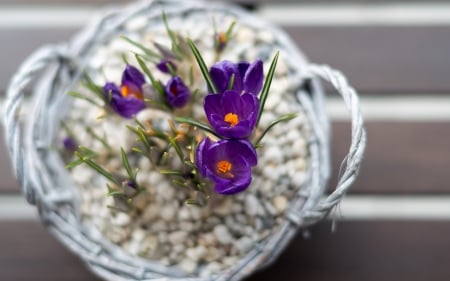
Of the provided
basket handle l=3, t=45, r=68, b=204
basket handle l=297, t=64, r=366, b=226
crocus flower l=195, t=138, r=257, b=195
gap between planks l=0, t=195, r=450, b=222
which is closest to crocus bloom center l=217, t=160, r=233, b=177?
crocus flower l=195, t=138, r=257, b=195

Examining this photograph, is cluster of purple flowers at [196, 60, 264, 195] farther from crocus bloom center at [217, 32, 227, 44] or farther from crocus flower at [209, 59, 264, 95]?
crocus bloom center at [217, 32, 227, 44]

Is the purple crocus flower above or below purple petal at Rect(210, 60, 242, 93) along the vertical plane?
below

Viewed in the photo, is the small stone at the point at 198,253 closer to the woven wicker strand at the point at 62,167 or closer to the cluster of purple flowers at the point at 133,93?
the woven wicker strand at the point at 62,167

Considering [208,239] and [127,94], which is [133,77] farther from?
[208,239]

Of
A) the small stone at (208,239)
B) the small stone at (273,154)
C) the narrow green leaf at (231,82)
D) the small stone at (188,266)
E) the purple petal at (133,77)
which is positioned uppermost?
the narrow green leaf at (231,82)

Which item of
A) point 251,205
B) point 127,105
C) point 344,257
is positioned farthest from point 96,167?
point 344,257

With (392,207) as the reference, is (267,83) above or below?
above

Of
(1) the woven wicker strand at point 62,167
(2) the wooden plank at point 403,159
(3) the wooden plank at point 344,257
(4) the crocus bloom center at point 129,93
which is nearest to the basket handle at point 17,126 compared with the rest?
(1) the woven wicker strand at point 62,167
